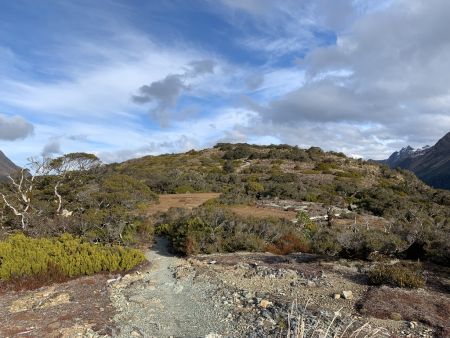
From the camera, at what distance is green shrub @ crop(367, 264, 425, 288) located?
31.2ft

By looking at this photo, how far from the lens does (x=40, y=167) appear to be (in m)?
19.3

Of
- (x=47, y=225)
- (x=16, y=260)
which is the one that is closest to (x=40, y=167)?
(x=47, y=225)

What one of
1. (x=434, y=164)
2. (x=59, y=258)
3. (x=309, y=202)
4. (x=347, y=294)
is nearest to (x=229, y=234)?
(x=59, y=258)

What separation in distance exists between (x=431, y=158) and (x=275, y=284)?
149 meters

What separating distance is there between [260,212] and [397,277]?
1251 cm

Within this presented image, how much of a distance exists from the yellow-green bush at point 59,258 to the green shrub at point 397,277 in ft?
22.5

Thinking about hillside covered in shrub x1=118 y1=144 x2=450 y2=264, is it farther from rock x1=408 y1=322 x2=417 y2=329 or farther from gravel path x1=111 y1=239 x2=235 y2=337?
rock x1=408 y1=322 x2=417 y2=329

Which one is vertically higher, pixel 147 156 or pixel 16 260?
pixel 147 156

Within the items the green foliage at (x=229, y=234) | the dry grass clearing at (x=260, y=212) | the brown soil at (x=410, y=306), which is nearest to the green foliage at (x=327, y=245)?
the green foliage at (x=229, y=234)

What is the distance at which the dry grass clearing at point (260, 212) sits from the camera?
823 inches

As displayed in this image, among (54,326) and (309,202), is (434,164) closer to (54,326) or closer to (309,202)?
(309,202)

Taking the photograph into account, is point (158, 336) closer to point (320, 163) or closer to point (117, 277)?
point (117, 277)

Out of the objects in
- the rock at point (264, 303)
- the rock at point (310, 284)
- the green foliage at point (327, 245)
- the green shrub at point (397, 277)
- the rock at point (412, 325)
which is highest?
the green foliage at point (327, 245)

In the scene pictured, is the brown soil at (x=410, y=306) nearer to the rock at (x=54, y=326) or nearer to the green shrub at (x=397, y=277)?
the green shrub at (x=397, y=277)
